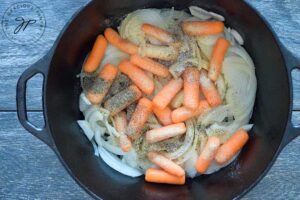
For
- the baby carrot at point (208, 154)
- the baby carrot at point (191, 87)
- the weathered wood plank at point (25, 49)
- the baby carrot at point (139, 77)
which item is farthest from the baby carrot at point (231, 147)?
the weathered wood plank at point (25, 49)

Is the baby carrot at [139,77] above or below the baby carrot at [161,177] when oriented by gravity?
above

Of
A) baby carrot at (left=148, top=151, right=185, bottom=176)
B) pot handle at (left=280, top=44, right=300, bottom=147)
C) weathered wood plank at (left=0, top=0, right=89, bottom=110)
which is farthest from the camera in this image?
weathered wood plank at (left=0, top=0, right=89, bottom=110)

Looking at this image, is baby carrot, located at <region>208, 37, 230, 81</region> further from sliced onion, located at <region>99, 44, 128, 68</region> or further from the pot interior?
sliced onion, located at <region>99, 44, 128, 68</region>

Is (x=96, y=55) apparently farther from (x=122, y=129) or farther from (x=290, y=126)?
(x=290, y=126)

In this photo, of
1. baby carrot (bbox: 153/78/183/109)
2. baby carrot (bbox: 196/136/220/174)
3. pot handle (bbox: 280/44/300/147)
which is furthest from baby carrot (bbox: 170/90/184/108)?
pot handle (bbox: 280/44/300/147)

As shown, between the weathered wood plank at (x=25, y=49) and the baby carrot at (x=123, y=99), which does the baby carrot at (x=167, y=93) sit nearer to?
the baby carrot at (x=123, y=99)

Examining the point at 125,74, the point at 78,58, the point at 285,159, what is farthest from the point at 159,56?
the point at 285,159

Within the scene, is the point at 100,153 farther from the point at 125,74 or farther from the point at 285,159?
the point at 285,159
